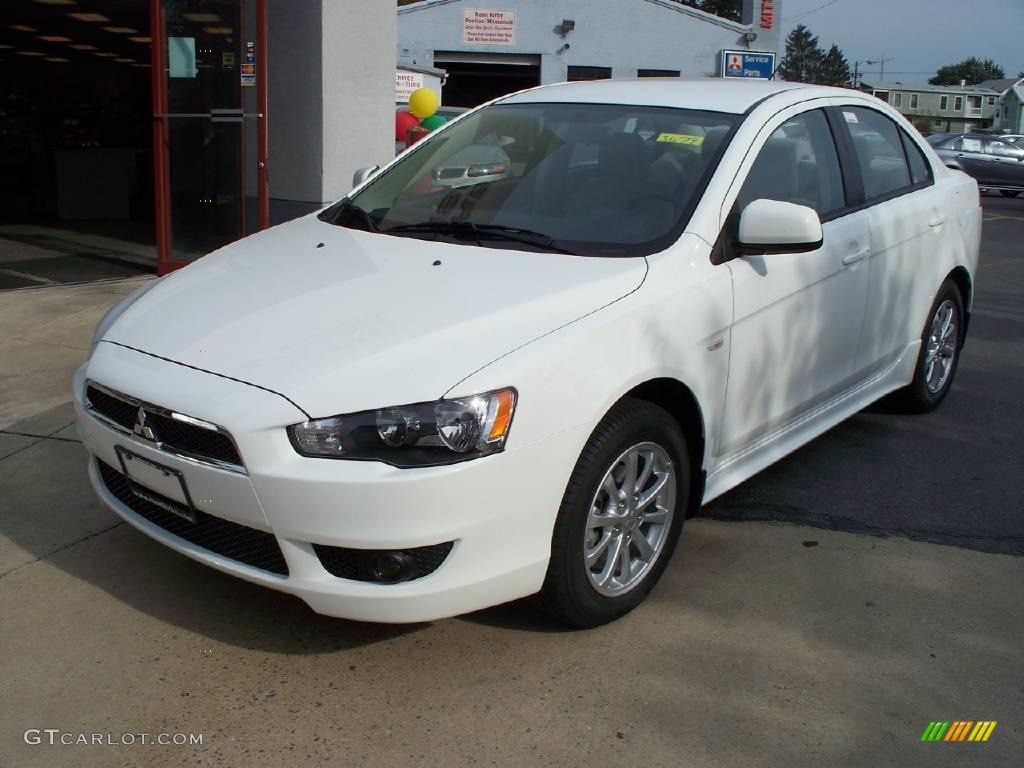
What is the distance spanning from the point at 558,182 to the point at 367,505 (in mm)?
1727

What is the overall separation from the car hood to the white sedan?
11 mm

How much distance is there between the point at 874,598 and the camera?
12.2 feet

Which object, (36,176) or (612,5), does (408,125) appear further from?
(612,5)

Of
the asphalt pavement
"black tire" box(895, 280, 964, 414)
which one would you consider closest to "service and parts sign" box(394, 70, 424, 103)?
"black tire" box(895, 280, 964, 414)

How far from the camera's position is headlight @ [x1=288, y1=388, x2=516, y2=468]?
9.38 feet

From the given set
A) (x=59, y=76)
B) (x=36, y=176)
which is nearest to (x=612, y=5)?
(x=59, y=76)

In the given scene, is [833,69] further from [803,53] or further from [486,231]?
[486,231]

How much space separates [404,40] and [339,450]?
116ft

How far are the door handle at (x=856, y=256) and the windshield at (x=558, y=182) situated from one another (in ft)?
2.52

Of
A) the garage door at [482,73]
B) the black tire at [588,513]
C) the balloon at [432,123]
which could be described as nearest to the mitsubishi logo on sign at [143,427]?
the black tire at [588,513]

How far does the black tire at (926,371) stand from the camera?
5.41m

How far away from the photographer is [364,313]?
10.7ft

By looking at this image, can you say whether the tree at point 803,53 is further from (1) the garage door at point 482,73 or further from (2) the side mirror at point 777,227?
(2) the side mirror at point 777,227

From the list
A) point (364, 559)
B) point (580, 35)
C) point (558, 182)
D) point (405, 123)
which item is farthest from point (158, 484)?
point (580, 35)
